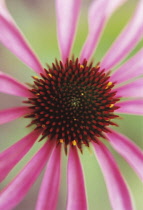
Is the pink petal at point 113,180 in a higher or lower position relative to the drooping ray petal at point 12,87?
lower

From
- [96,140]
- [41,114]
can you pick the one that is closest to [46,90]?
[41,114]

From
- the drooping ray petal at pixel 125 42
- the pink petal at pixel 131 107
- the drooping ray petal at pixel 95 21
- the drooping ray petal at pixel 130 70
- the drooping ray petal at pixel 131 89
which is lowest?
the pink petal at pixel 131 107

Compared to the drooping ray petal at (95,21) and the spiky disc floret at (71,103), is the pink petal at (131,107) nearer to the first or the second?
the spiky disc floret at (71,103)

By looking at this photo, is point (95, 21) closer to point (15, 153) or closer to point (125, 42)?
point (125, 42)

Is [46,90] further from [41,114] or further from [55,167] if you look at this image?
[55,167]

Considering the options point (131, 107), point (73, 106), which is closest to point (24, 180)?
Result: point (73, 106)

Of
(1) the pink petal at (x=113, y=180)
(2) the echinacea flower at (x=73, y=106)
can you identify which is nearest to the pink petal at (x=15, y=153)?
(2) the echinacea flower at (x=73, y=106)

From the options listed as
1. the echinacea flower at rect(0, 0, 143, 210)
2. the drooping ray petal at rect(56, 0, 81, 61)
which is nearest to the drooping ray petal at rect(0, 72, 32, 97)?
the echinacea flower at rect(0, 0, 143, 210)
